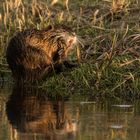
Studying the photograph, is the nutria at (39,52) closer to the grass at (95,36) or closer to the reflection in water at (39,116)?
the grass at (95,36)

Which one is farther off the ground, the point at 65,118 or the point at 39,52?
the point at 39,52

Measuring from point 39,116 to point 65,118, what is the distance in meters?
0.28

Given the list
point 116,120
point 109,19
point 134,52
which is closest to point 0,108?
point 116,120

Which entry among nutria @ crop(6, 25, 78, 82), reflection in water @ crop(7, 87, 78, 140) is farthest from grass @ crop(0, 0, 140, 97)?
reflection in water @ crop(7, 87, 78, 140)

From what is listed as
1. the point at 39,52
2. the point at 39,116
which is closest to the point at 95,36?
the point at 39,52

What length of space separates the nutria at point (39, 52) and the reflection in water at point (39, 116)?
59 centimetres

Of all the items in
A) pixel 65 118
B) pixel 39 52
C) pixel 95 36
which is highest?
pixel 95 36

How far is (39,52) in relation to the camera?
947 cm

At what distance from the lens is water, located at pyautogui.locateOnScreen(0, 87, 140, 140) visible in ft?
21.2

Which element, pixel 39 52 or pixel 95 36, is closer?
pixel 39 52

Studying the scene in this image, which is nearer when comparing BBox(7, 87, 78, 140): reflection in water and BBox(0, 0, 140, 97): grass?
BBox(7, 87, 78, 140): reflection in water

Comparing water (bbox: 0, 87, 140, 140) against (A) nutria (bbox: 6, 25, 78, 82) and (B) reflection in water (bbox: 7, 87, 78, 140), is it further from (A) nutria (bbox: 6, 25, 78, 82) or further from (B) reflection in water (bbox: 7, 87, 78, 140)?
(A) nutria (bbox: 6, 25, 78, 82)

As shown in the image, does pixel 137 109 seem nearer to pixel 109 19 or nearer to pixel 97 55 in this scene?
pixel 97 55

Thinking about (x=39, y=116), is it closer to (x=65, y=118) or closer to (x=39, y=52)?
(x=65, y=118)
